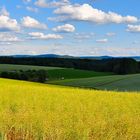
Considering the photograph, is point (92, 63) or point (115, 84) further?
point (92, 63)

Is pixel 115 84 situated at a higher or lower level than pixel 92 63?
lower

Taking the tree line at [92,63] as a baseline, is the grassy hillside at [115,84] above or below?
below

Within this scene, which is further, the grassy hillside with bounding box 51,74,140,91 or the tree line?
the tree line

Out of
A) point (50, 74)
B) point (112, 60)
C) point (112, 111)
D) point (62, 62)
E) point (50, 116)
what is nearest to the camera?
point (50, 116)

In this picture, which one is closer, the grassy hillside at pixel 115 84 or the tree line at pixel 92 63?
the grassy hillside at pixel 115 84

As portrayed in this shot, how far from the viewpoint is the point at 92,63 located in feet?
336

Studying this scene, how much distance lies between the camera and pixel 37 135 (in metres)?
8.30

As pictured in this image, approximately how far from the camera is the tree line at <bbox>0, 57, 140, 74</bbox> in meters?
87.8

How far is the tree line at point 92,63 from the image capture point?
8781 cm

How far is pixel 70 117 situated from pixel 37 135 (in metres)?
2.36

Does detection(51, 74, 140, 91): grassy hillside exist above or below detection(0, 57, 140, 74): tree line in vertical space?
below

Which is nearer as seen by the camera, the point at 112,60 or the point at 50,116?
the point at 50,116

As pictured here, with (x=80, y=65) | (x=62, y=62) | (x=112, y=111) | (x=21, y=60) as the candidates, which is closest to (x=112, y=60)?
(x=80, y=65)

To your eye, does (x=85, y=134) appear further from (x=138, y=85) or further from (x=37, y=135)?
(x=138, y=85)
